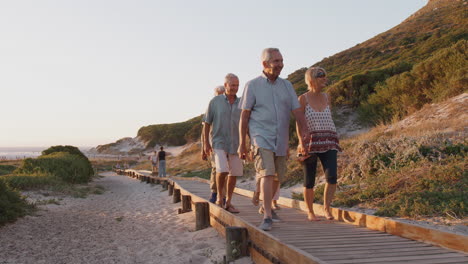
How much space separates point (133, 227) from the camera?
28.0 ft

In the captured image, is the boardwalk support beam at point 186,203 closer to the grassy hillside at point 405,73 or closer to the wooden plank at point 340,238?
the wooden plank at point 340,238

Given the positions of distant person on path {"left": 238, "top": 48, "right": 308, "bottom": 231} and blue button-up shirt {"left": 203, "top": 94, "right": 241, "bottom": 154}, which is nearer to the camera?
distant person on path {"left": 238, "top": 48, "right": 308, "bottom": 231}

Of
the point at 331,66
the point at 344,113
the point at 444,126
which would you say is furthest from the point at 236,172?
the point at 331,66

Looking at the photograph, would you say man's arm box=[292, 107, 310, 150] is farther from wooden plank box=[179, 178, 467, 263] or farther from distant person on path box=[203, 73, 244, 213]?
distant person on path box=[203, 73, 244, 213]

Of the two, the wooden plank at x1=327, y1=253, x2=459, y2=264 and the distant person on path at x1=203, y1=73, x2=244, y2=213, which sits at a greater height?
the distant person on path at x1=203, y1=73, x2=244, y2=213

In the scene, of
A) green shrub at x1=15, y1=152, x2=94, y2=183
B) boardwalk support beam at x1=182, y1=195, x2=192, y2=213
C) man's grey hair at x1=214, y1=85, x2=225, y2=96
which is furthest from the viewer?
green shrub at x1=15, y1=152, x2=94, y2=183

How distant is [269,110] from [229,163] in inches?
71.6

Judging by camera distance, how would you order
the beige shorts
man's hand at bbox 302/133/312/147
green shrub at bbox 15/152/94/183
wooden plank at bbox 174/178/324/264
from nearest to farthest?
wooden plank at bbox 174/178/324/264
the beige shorts
man's hand at bbox 302/133/312/147
green shrub at bbox 15/152/94/183

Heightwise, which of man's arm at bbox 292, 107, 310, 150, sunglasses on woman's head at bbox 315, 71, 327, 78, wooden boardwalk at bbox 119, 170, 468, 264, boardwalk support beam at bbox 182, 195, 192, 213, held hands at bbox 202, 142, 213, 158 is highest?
sunglasses on woman's head at bbox 315, 71, 327, 78

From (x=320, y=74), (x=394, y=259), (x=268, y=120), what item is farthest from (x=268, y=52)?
(x=394, y=259)

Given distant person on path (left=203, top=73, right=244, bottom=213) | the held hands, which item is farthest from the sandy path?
the held hands

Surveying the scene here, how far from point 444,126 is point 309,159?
774 cm

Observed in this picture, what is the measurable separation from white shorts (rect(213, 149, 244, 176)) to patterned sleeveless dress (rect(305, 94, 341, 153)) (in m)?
1.46

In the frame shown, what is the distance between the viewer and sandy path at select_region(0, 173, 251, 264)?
233 inches
